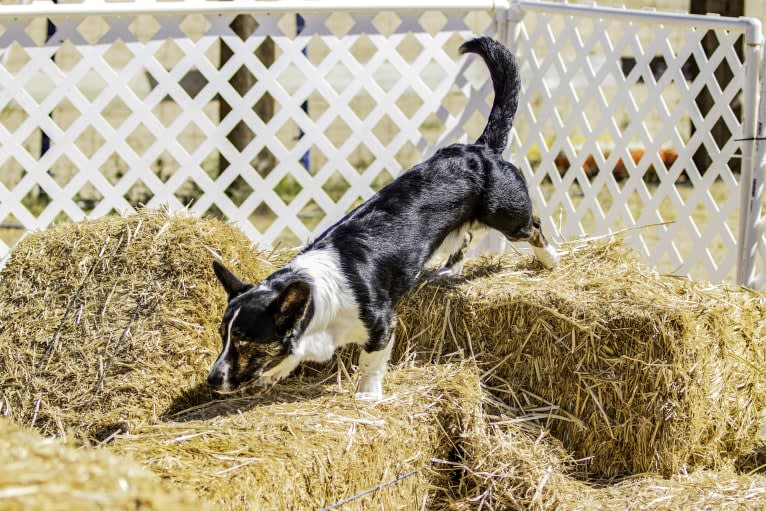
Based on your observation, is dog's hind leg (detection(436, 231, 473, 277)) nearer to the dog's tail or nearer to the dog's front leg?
the dog's tail

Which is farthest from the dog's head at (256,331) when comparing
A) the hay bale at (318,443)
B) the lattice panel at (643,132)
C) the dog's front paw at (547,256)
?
the lattice panel at (643,132)

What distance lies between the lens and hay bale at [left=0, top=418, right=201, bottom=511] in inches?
63.5

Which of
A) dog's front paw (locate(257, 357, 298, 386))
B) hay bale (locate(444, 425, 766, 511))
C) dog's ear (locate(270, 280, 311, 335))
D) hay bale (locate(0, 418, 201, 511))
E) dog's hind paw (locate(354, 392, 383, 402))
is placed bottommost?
hay bale (locate(444, 425, 766, 511))

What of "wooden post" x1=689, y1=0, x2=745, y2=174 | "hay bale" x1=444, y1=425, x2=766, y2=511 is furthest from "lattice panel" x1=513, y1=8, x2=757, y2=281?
"wooden post" x1=689, y1=0, x2=745, y2=174

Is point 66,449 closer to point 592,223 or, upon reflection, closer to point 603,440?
point 603,440

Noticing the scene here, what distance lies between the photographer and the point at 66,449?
6.00 feet

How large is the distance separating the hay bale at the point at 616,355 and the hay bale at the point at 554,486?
12 cm

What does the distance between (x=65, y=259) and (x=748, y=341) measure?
2923 millimetres

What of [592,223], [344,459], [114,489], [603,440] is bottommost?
[592,223]

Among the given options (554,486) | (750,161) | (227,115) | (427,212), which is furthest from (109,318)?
(750,161)

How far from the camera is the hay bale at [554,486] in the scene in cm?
370

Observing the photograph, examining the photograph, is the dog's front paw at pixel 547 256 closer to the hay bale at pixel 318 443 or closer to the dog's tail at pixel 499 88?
the dog's tail at pixel 499 88

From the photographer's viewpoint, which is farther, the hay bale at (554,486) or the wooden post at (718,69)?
the wooden post at (718,69)

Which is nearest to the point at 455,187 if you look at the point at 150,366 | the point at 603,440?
the point at 603,440
